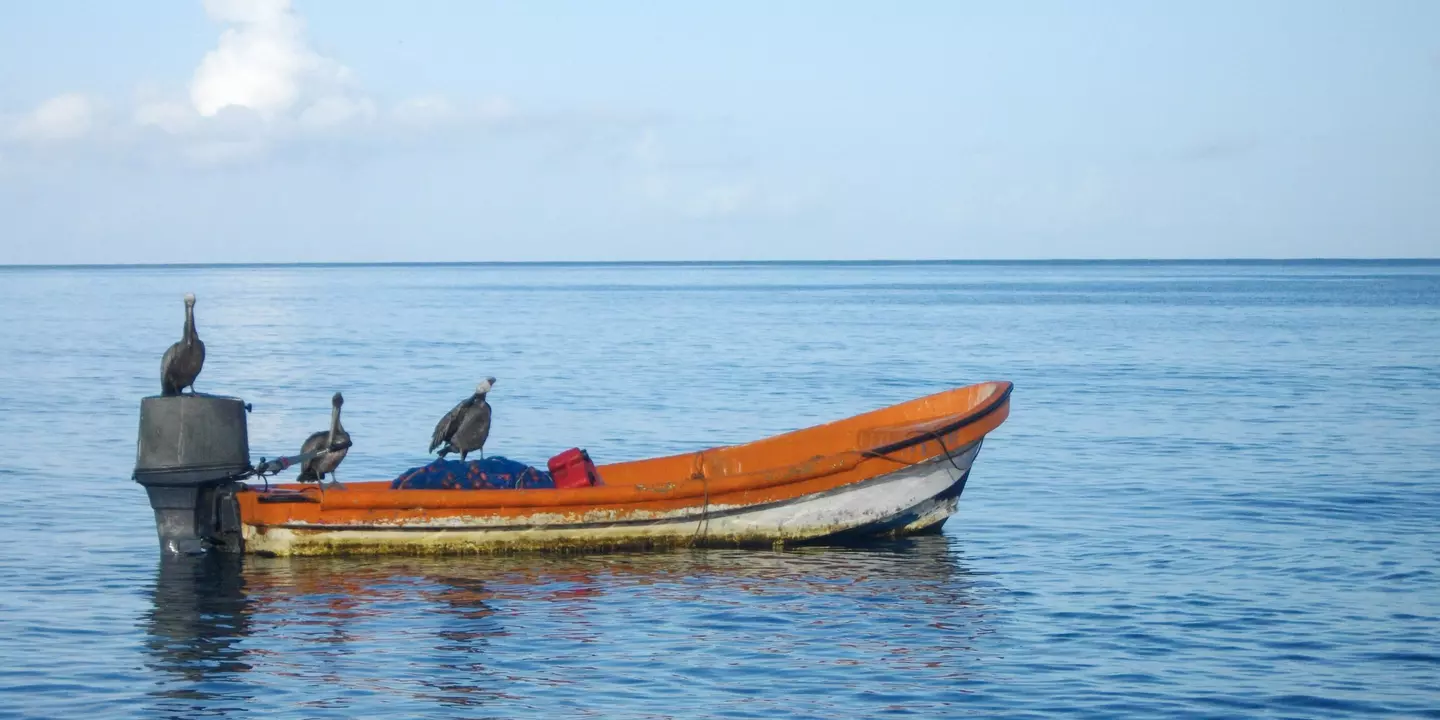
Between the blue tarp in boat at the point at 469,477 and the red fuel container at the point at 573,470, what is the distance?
260 millimetres

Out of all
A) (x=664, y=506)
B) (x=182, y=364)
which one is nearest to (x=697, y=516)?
(x=664, y=506)

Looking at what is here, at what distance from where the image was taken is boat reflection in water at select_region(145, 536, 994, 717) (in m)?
11.4

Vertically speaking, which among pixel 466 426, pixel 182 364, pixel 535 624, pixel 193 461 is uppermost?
pixel 182 364

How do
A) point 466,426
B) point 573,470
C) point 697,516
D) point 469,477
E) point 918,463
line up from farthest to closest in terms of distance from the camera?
point 918,463
point 573,470
point 697,516
point 466,426
point 469,477

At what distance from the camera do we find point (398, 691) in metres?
11.1

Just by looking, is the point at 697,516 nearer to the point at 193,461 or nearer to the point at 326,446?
the point at 326,446

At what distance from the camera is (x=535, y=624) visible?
13070 mm

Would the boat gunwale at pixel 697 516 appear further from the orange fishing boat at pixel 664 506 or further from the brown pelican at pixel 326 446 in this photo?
the brown pelican at pixel 326 446

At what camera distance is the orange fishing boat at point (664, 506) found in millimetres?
15156

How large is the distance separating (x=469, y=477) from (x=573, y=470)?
0.97 m

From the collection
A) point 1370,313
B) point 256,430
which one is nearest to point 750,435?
point 256,430

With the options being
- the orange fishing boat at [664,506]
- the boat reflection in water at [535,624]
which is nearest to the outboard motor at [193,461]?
the orange fishing boat at [664,506]

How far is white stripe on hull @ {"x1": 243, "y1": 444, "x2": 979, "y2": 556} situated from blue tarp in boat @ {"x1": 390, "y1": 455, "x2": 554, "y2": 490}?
379mm

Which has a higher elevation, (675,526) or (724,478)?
(724,478)
